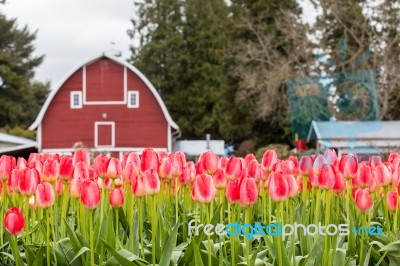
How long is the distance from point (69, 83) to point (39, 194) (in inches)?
1267

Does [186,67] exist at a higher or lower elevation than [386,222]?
higher

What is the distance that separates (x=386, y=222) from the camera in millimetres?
2820

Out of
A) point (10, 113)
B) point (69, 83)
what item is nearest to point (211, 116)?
point (69, 83)

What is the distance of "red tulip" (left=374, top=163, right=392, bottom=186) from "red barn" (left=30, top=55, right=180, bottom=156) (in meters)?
30.8

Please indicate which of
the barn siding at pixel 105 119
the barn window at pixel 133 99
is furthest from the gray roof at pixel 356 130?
the barn window at pixel 133 99

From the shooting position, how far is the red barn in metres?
33.7

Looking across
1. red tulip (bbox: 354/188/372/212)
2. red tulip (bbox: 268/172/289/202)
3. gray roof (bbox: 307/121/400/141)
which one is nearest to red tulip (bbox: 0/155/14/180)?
red tulip (bbox: 268/172/289/202)

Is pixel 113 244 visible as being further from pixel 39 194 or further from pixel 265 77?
pixel 265 77

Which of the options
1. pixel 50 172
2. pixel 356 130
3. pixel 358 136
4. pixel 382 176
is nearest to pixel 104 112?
pixel 356 130

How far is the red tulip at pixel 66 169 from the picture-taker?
9.18 ft

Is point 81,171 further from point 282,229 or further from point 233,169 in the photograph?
point 282,229

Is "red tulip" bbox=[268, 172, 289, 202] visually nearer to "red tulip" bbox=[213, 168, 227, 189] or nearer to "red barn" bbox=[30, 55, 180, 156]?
"red tulip" bbox=[213, 168, 227, 189]

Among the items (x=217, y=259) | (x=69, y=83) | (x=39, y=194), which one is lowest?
(x=217, y=259)

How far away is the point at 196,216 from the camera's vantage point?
8.29 feet
